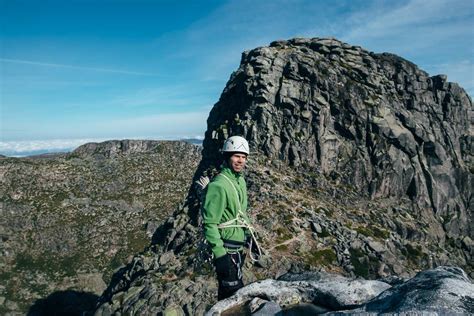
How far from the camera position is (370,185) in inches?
3676

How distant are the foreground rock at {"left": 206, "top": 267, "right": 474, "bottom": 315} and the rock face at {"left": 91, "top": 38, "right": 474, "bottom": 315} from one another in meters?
39.4

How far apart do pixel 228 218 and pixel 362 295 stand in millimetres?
4285

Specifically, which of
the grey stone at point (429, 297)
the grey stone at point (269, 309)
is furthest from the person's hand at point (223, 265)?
the grey stone at point (429, 297)

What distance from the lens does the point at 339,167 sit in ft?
304

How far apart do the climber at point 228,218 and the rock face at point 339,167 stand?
1507 inches

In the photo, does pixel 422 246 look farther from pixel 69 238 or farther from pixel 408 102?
pixel 69 238

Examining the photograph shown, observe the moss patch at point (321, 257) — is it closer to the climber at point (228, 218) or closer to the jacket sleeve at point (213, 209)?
the climber at point (228, 218)

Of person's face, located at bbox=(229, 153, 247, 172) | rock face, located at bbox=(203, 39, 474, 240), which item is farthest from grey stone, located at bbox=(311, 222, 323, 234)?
person's face, located at bbox=(229, 153, 247, 172)

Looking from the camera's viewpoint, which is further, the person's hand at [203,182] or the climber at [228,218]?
the person's hand at [203,182]

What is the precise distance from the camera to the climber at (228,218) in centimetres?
1118

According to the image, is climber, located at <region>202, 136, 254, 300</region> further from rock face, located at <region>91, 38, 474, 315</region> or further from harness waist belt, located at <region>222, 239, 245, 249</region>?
rock face, located at <region>91, 38, 474, 315</region>

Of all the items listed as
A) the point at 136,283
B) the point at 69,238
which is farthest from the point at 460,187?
the point at 69,238

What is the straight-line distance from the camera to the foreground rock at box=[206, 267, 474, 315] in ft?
23.2

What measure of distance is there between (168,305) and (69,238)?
172 m
